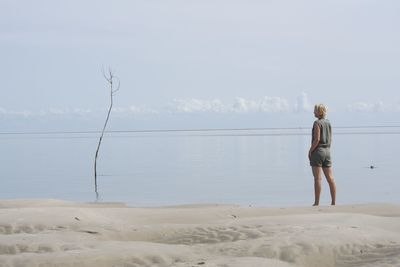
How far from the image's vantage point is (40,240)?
20.7 ft

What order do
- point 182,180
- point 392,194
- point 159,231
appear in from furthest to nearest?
point 182,180, point 392,194, point 159,231

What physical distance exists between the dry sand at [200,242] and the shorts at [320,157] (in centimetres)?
259

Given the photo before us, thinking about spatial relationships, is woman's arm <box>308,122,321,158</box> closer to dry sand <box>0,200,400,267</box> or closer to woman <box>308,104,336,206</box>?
woman <box>308,104,336,206</box>

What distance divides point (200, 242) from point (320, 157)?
4989 mm

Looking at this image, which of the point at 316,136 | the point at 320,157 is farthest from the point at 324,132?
the point at 320,157

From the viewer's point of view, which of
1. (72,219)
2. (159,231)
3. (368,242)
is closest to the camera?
(368,242)

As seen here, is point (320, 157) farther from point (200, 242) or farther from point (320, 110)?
point (200, 242)

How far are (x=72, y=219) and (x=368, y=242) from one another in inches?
166

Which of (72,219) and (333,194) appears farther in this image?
(333,194)

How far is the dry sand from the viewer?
17.7ft

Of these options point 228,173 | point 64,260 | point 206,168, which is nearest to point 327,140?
point 64,260

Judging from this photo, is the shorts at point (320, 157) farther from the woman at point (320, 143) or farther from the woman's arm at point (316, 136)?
the woman's arm at point (316, 136)

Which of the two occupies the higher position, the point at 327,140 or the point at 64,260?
the point at 327,140

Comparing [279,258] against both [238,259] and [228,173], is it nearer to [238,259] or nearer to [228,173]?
[238,259]
